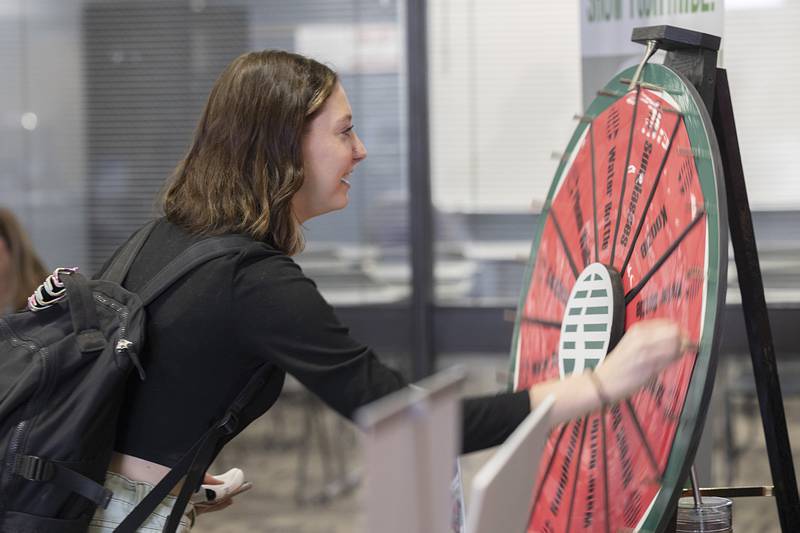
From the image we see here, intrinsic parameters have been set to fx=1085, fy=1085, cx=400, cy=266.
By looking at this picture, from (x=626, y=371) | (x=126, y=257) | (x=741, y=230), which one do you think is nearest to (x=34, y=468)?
(x=126, y=257)

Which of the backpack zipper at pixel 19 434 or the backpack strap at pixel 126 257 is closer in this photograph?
the backpack zipper at pixel 19 434

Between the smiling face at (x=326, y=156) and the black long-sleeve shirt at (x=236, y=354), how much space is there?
0.53 feet

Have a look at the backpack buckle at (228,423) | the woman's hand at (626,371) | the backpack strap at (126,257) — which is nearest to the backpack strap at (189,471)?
the backpack buckle at (228,423)

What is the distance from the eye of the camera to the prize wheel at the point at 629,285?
122 cm

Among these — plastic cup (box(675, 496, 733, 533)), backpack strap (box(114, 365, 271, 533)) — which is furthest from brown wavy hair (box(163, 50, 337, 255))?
plastic cup (box(675, 496, 733, 533))

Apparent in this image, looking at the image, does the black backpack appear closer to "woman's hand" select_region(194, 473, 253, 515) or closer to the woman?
the woman

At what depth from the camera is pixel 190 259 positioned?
1369 millimetres

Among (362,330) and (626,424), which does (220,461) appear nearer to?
(362,330)

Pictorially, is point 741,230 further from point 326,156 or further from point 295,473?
point 295,473

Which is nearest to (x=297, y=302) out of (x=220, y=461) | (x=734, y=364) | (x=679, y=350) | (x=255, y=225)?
(x=255, y=225)

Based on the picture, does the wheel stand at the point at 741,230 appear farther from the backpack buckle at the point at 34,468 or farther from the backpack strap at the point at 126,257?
the backpack buckle at the point at 34,468

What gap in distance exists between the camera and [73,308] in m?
1.41

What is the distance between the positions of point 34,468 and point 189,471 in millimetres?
192

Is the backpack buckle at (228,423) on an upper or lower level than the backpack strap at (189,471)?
upper
